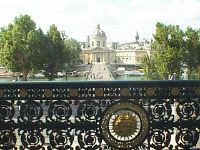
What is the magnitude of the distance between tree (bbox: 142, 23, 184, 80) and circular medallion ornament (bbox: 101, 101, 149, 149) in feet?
82.4

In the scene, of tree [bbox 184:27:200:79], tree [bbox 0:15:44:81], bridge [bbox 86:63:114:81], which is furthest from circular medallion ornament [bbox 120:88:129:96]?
bridge [bbox 86:63:114:81]

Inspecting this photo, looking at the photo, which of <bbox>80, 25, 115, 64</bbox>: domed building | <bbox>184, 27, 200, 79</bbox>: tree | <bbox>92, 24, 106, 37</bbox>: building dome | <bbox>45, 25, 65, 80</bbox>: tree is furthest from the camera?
<bbox>92, 24, 106, 37</bbox>: building dome

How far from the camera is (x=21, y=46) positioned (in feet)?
112

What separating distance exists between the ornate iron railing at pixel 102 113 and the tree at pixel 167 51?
24941mm

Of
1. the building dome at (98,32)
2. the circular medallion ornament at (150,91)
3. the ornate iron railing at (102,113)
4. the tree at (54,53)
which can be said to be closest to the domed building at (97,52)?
the building dome at (98,32)

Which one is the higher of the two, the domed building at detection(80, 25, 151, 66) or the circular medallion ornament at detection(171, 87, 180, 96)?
the domed building at detection(80, 25, 151, 66)

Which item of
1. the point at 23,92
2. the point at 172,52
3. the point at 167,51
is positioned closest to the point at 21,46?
the point at 167,51

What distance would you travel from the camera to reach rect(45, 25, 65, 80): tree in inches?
1439

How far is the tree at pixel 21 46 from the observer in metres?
34.2

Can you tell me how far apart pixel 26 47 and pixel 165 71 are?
1224cm

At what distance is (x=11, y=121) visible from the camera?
6199mm

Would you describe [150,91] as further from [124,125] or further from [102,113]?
[102,113]

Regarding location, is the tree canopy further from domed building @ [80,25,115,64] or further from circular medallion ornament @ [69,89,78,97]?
domed building @ [80,25,115,64]

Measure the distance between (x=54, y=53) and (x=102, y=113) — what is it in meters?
31.5
